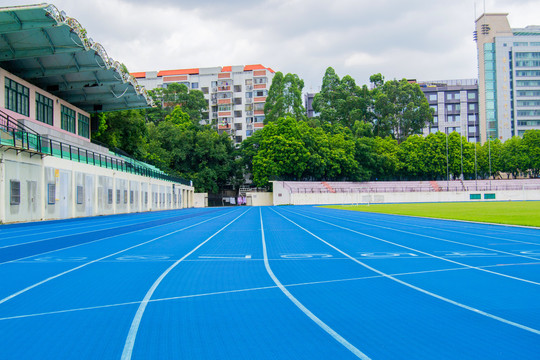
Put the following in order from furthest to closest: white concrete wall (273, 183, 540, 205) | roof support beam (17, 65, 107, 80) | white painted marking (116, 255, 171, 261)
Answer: white concrete wall (273, 183, 540, 205), roof support beam (17, 65, 107, 80), white painted marking (116, 255, 171, 261)

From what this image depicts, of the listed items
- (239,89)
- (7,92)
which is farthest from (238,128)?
(7,92)

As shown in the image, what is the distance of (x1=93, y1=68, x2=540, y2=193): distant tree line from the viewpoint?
64625 millimetres

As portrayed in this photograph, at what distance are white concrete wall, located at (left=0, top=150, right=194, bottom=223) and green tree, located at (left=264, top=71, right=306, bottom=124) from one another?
1541 inches

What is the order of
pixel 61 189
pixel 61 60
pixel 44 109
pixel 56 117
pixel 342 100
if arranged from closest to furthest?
pixel 61 189
pixel 61 60
pixel 44 109
pixel 56 117
pixel 342 100

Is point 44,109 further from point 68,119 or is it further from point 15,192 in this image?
point 15,192

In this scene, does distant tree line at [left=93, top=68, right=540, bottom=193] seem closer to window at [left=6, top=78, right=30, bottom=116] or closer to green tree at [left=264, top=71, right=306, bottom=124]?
green tree at [left=264, top=71, right=306, bottom=124]

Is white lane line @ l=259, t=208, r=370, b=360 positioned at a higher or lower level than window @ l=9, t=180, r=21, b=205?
lower

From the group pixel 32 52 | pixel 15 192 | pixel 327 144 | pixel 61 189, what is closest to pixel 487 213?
pixel 61 189

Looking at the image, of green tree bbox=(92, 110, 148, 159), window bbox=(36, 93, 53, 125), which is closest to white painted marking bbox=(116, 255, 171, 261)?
window bbox=(36, 93, 53, 125)

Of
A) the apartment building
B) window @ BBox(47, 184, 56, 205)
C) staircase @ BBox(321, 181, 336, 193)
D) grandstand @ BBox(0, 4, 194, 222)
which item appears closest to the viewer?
grandstand @ BBox(0, 4, 194, 222)

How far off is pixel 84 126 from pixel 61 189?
54.4 ft

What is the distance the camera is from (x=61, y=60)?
27484 millimetres

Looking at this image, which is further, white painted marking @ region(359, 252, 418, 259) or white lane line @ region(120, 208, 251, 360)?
white painted marking @ region(359, 252, 418, 259)

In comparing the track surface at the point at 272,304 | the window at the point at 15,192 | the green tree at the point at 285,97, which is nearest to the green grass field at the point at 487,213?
the track surface at the point at 272,304
